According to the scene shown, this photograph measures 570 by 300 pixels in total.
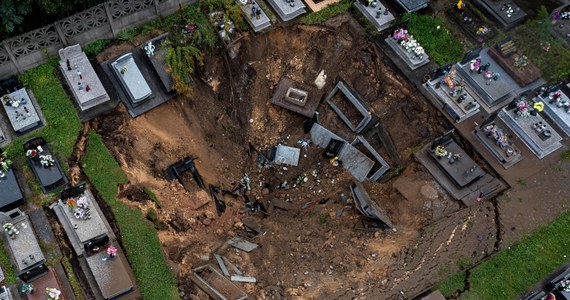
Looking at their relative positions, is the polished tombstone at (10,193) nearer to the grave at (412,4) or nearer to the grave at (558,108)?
the grave at (412,4)

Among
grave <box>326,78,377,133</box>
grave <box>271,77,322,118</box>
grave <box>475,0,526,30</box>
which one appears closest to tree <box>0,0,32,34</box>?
grave <box>271,77,322,118</box>

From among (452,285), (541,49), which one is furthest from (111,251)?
(541,49)

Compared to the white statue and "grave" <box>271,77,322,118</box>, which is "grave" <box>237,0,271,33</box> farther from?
the white statue

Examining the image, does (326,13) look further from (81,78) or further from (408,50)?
(81,78)

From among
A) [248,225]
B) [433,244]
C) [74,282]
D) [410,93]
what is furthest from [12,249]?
[410,93]

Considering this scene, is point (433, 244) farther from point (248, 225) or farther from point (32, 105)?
point (32, 105)

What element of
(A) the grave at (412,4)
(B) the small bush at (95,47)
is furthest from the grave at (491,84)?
(B) the small bush at (95,47)

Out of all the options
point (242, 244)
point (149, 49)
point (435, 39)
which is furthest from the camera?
point (435, 39)
